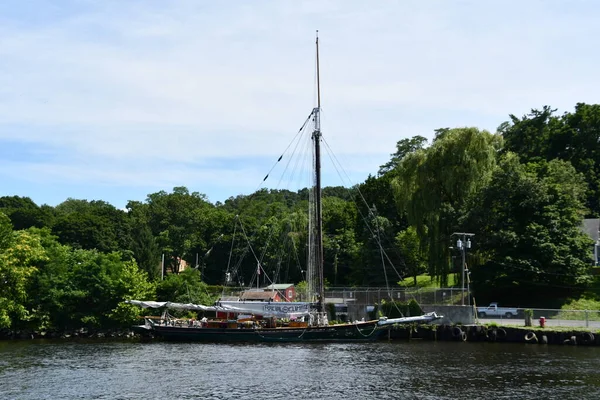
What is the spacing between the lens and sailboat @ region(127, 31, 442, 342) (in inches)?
2344

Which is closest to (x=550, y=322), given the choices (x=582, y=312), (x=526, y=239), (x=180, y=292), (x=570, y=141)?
(x=582, y=312)

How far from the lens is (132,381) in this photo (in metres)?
37.9

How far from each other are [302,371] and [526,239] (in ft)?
122

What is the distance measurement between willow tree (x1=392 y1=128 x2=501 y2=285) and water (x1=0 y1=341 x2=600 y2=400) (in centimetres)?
1899

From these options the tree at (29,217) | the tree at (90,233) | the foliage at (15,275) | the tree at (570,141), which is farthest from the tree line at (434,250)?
the tree at (29,217)

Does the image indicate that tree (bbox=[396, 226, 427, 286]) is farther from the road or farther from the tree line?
the road

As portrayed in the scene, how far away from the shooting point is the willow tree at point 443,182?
238 feet

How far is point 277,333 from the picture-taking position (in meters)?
60.8

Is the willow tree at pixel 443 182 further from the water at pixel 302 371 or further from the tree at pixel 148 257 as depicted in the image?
the tree at pixel 148 257

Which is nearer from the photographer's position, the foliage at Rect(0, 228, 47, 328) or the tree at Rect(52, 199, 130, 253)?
the foliage at Rect(0, 228, 47, 328)

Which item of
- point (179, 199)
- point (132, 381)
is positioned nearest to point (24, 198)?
point (179, 199)

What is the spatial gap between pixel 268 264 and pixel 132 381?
6783 centimetres

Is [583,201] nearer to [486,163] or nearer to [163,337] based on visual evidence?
[486,163]

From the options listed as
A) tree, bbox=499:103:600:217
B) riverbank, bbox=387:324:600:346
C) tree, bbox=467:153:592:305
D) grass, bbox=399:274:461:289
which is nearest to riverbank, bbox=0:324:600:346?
riverbank, bbox=387:324:600:346
